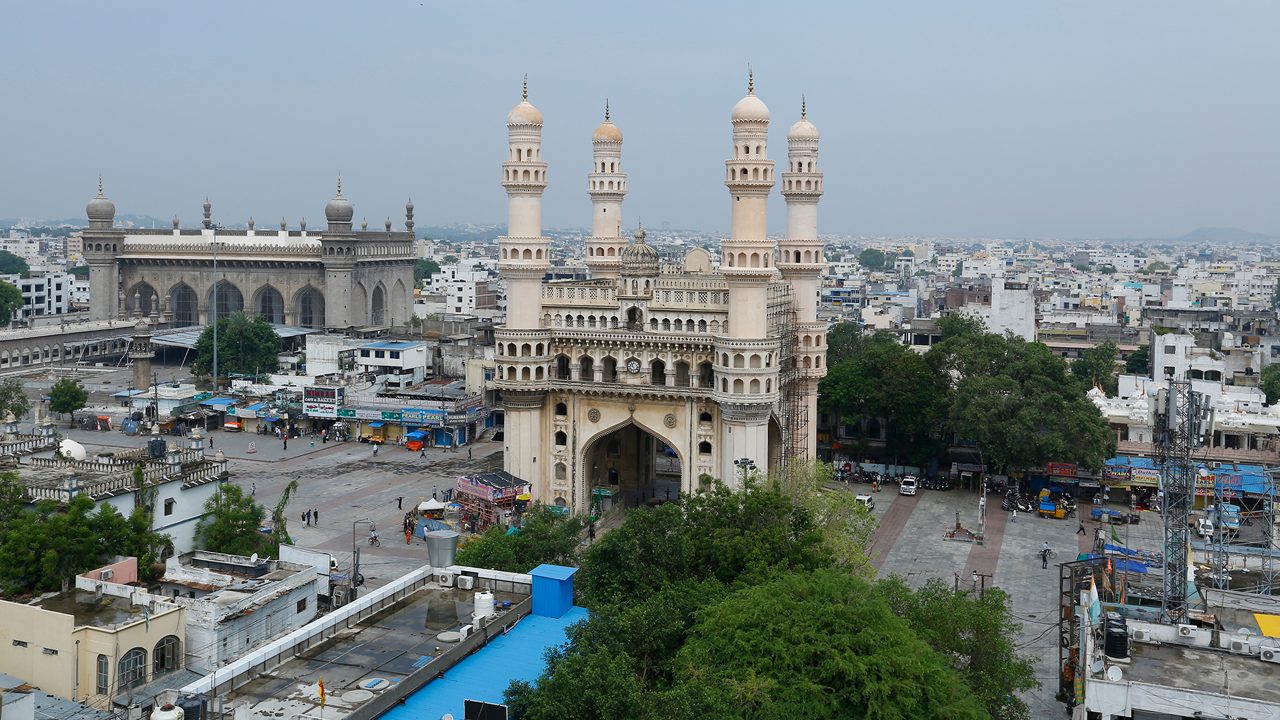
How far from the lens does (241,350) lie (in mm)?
73062

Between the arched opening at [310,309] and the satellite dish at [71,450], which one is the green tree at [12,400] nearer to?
the satellite dish at [71,450]

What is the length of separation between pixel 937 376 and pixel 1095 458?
28.9 feet

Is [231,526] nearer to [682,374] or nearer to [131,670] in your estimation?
[131,670]

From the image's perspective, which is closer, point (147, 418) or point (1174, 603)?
point (1174, 603)

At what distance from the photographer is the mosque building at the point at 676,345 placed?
4191 cm

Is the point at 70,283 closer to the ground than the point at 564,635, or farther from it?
farther from it

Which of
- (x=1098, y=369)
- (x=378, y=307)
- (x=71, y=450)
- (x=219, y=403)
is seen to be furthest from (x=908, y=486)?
(x=378, y=307)

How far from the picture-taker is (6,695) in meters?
18.1

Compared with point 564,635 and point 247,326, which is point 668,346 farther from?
point 247,326

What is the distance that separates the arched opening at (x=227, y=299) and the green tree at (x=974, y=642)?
248ft

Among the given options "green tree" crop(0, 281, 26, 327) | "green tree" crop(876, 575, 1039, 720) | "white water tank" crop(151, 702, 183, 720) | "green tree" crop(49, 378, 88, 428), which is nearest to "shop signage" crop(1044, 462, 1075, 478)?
"green tree" crop(876, 575, 1039, 720)

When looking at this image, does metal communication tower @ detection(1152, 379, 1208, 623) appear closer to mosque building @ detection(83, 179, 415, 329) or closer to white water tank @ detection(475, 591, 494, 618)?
white water tank @ detection(475, 591, 494, 618)

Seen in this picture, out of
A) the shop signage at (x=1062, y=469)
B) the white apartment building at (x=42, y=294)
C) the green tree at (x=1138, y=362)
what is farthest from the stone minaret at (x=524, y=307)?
the white apartment building at (x=42, y=294)

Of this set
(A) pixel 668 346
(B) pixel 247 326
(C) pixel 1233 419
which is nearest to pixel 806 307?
(A) pixel 668 346
